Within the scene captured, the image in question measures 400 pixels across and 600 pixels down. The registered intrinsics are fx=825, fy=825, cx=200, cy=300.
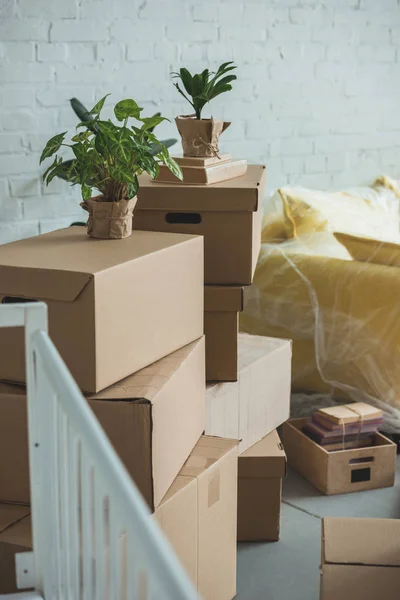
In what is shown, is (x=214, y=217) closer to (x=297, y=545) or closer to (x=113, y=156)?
(x=113, y=156)

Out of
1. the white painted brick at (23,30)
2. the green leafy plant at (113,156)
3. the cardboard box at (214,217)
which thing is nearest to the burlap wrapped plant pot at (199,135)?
the cardboard box at (214,217)

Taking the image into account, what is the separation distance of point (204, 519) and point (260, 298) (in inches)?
51.9

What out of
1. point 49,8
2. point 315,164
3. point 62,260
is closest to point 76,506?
point 62,260

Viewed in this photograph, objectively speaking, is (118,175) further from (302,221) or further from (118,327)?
(302,221)

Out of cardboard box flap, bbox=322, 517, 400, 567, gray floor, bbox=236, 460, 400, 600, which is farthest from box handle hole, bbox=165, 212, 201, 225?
gray floor, bbox=236, 460, 400, 600

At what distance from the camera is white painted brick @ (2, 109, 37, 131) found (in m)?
2.61

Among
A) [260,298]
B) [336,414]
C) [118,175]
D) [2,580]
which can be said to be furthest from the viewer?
[260,298]

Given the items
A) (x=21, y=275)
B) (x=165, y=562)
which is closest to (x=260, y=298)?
(x=21, y=275)

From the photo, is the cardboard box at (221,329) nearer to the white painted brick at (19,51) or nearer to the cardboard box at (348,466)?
the cardboard box at (348,466)

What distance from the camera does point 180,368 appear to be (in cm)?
164

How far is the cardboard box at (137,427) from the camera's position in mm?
1473

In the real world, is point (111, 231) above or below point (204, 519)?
above

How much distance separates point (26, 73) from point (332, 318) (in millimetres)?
1290

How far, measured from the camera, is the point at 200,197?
1.93 meters
